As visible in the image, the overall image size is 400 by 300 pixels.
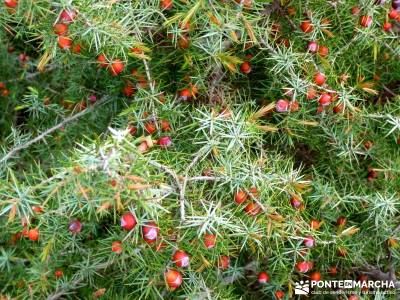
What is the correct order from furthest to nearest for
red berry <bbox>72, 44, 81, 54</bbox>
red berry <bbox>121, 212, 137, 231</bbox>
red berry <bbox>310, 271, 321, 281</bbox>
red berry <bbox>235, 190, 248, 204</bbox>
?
1. red berry <bbox>310, 271, 321, 281</bbox>
2. red berry <bbox>72, 44, 81, 54</bbox>
3. red berry <bbox>235, 190, 248, 204</bbox>
4. red berry <bbox>121, 212, 137, 231</bbox>

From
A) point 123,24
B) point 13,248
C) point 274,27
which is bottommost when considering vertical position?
point 13,248

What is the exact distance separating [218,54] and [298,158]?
78 cm

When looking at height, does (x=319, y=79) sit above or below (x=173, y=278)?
above

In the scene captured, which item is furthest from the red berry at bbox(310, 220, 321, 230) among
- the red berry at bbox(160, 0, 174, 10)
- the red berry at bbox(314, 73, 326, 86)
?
the red berry at bbox(160, 0, 174, 10)

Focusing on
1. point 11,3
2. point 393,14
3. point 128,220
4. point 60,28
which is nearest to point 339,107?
point 393,14

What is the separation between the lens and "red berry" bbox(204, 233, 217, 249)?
180cm

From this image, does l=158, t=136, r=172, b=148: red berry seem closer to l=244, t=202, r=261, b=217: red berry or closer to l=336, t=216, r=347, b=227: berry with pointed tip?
l=244, t=202, r=261, b=217: red berry

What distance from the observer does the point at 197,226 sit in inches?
71.1

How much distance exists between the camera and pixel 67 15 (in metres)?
1.78

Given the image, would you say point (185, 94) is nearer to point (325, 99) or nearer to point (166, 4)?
point (166, 4)

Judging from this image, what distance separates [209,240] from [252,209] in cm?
23

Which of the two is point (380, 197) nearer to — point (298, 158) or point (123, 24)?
point (298, 158)

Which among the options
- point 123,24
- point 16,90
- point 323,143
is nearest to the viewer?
point 123,24

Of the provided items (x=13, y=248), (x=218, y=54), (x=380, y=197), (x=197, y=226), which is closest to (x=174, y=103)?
(x=218, y=54)
